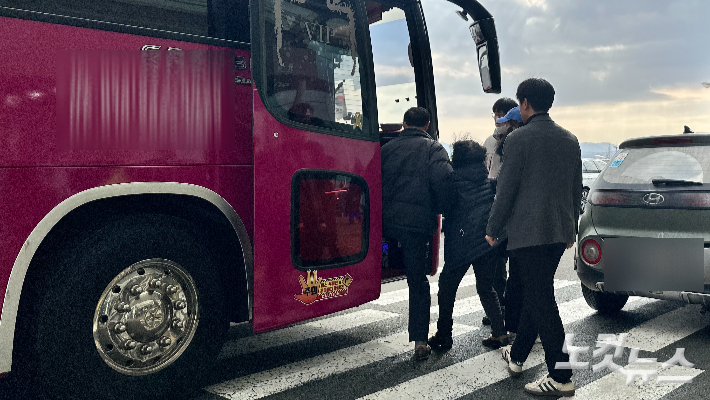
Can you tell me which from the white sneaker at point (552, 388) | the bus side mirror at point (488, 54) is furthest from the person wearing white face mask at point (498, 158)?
the white sneaker at point (552, 388)

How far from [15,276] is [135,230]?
2.00 feet

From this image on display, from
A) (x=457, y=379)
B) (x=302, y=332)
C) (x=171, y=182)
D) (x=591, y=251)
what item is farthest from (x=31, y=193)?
(x=591, y=251)

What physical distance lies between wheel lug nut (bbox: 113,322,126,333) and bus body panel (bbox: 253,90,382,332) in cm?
72

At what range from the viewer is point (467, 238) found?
4684 mm

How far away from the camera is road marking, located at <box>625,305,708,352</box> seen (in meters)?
4.93

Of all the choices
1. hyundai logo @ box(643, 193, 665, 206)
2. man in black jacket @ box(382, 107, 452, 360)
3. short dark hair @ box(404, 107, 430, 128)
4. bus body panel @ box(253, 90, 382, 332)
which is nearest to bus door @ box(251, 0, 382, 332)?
bus body panel @ box(253, 90, 382, 332)

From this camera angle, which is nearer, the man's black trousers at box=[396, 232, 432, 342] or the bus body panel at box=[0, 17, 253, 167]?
the bus body panel at box=[0, 17, 253, 167]

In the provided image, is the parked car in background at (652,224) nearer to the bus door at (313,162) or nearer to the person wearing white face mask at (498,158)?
the person wearing white face mask at (498,158)

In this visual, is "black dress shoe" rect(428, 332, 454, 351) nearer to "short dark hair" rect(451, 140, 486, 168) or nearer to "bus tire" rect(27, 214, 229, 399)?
"short dark hair" rect(451, 140, 486, 168)

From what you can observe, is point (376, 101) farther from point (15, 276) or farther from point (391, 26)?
point (15, 276)

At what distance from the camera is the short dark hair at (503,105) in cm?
544

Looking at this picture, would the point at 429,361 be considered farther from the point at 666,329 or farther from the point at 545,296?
the point at 666,329

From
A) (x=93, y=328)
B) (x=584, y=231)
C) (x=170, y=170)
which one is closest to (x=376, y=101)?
(x=170, y=170)

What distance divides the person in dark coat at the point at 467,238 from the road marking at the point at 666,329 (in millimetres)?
1088
